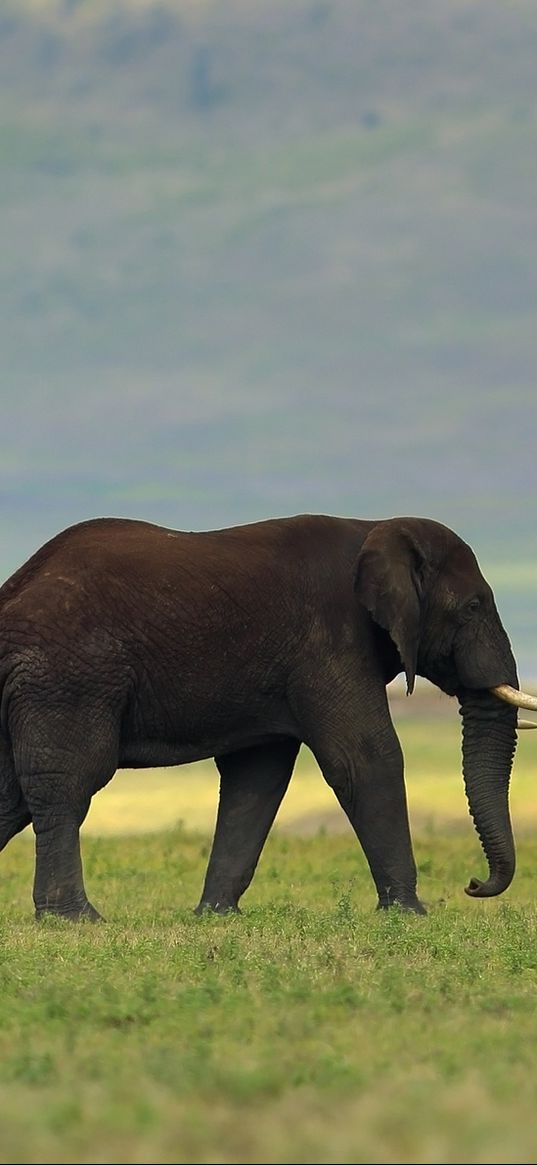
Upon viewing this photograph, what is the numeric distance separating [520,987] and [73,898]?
6.46 metres

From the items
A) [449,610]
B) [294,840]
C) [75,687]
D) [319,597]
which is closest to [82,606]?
[75,687]

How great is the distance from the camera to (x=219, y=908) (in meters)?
19.2

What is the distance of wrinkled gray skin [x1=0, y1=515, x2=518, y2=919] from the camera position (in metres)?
18.0

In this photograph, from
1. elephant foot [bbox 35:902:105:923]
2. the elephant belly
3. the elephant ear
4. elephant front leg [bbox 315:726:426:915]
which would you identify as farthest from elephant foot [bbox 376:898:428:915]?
elephant foot [bbox 35:902:105:923]

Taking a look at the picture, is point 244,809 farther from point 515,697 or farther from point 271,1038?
point 271,1038

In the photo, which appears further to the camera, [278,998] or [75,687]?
[75,687]

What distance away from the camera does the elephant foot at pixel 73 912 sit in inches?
695

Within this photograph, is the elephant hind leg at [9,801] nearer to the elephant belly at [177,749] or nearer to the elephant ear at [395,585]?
the elephant belly at [177,749]

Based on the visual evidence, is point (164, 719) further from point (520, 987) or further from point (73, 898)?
point (520, 987)

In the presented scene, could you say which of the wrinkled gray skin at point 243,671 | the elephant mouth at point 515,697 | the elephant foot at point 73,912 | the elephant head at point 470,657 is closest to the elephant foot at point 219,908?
the wrinkled gray skin at point 243,671

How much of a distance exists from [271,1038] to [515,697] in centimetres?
1004

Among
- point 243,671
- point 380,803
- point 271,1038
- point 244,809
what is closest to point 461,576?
point 380,803

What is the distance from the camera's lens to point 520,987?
12.6 meters

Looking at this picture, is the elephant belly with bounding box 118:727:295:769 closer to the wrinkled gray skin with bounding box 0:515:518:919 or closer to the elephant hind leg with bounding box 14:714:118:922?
the wrinkled gray skin with bounding box 0:515:518:919
